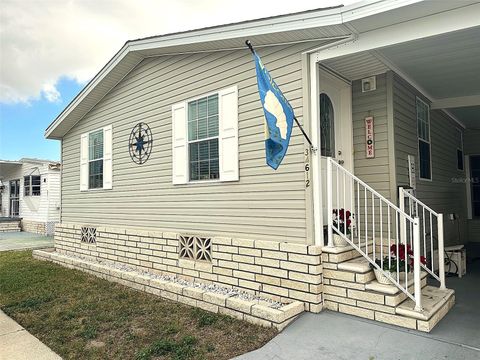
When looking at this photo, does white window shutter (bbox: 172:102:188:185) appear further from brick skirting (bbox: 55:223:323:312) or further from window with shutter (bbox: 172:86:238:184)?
brick skirting (bbox: 55:223:323:312)

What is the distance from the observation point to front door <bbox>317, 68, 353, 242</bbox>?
465 centimetres

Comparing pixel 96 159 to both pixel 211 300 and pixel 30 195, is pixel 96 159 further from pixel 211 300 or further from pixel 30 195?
pixel 30 195

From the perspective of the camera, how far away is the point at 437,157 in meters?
6.39

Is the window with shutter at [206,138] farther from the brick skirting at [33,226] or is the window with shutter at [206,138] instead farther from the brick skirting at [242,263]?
the brick skirting at [33,226]

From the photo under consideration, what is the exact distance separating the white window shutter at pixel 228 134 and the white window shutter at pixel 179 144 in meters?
0.83

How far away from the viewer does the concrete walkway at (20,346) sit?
331 cm

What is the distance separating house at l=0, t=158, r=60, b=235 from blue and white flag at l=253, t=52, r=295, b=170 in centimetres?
1426

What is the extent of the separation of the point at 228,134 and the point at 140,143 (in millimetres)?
2330

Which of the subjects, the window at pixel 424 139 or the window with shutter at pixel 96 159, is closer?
the window at pixel 424 139

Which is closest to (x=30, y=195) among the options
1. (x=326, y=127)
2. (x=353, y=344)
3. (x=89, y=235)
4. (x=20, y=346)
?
(x=89, y=235)

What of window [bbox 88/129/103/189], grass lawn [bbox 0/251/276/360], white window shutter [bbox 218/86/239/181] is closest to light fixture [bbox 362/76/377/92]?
white window shutter [bbox 218/86/239/181]

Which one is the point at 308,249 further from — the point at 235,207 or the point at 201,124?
the point at 201,124

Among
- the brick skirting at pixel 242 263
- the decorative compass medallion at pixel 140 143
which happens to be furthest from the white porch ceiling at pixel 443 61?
the decorative compass medallion at pixel 140 143

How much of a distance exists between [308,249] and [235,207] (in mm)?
1246
